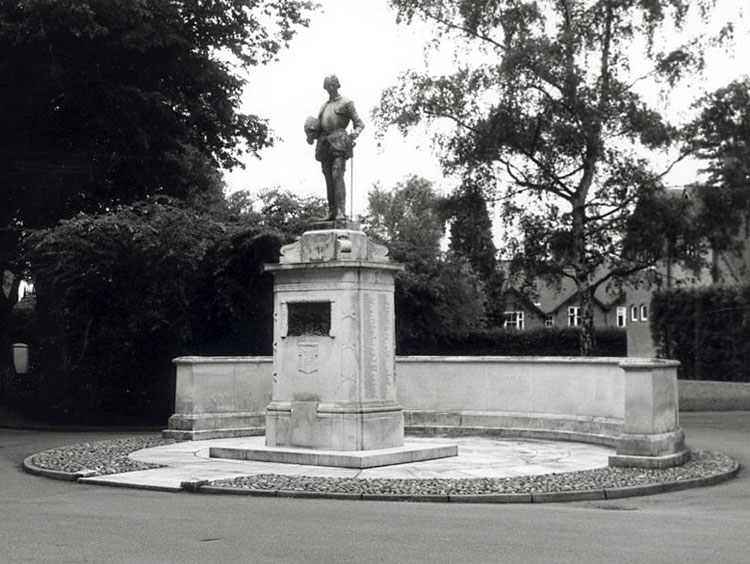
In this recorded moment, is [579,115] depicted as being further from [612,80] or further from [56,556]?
[56,556]

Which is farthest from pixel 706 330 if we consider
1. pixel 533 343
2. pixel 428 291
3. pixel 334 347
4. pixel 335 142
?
pixel 334 347

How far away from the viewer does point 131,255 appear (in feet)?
86.0

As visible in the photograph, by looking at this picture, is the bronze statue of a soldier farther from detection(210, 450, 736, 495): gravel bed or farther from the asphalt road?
the asphalt road

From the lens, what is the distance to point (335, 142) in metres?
17.1

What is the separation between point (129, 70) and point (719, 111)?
700 inches

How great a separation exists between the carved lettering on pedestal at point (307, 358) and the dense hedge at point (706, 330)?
24.3m

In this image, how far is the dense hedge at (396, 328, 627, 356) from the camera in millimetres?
44531

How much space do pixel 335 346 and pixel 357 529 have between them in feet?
20.1

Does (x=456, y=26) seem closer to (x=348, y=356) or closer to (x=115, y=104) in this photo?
(x=115, y=104)

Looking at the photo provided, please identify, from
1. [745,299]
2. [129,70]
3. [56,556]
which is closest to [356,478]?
[56,556]

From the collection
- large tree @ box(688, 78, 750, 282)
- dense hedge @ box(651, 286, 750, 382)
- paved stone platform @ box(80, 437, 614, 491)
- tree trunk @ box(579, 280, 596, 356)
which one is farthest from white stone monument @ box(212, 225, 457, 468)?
Result: dense hedge @ box(651, 286, 750, 382)

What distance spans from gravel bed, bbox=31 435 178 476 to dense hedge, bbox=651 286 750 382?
23006 mm

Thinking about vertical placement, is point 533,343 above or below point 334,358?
above

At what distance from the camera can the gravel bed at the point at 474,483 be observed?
1302 cm
